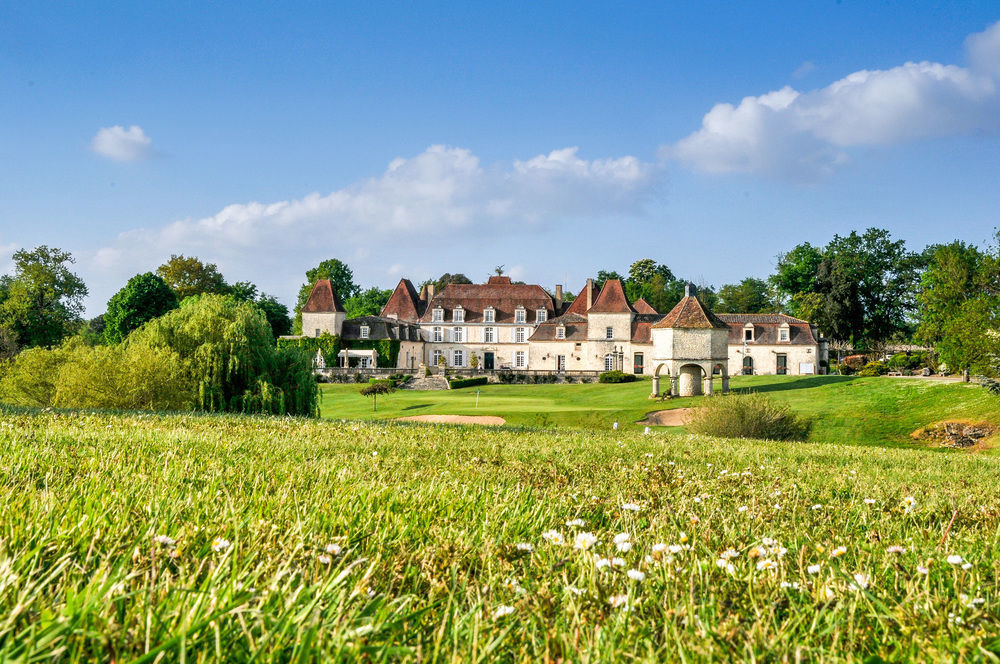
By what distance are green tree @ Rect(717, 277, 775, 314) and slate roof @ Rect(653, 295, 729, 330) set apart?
61.2 m

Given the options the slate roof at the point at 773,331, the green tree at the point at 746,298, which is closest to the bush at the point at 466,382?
the slate roof at the point at 773,331

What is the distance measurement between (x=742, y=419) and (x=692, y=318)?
26.1m

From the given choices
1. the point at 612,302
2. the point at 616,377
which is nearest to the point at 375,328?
the point at 612,302

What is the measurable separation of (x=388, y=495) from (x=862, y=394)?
4073cm

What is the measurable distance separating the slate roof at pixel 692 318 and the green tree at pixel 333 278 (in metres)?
63.5

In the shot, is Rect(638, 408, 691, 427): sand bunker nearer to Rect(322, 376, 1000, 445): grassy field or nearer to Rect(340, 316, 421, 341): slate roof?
Rect(322, 376, 1000, 445): grassy field

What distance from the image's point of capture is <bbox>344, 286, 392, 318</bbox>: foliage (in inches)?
4051

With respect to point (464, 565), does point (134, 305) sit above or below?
above

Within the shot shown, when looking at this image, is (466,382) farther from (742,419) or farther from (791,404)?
(742,419)

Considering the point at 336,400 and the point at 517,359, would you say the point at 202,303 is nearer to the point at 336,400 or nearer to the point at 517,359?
the point at 336,400

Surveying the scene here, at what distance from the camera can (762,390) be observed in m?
46.9

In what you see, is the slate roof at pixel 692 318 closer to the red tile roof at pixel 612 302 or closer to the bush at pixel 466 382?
the bush at pixel 466 382

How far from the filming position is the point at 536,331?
76.0 meters

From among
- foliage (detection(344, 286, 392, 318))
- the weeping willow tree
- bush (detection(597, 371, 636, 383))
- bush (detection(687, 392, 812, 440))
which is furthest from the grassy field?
foliage (detection(344, 286, 392, 318))
